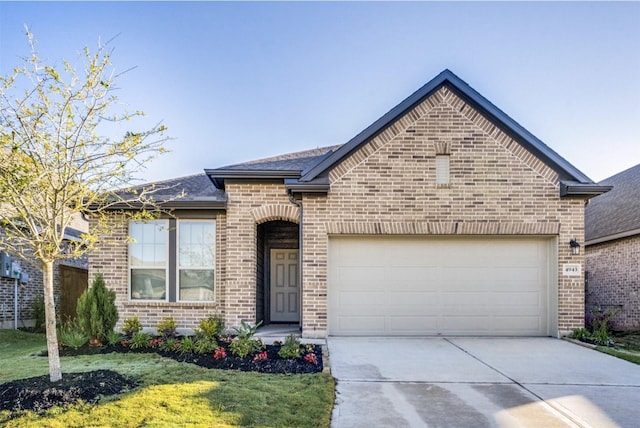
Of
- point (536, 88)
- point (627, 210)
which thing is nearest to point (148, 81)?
point (536, 88)

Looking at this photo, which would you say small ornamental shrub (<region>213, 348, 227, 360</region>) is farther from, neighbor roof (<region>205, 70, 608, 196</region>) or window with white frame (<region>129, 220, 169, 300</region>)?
window with white frame (<region>129, 220, 169, 300</region>)

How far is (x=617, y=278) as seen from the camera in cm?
1372

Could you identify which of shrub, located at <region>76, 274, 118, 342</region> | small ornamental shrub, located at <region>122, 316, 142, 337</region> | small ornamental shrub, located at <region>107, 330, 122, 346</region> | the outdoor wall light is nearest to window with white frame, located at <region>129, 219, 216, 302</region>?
small ornamental shrub, located at <region>122, 316, 142, 337</region>

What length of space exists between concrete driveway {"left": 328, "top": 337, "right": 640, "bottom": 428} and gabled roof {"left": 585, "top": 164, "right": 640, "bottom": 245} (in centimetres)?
548

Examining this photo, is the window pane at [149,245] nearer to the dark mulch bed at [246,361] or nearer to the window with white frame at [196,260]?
the window with white frame at [196,260]

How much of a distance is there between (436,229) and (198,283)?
545 centimetres

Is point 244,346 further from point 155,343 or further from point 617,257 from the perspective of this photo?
point 617,257

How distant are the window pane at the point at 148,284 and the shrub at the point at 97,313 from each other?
Result: 50.3 inches

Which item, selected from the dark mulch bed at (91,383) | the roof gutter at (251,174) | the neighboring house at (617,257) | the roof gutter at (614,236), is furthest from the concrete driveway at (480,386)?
the roof gutter at (614,236)

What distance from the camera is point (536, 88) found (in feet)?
43.0

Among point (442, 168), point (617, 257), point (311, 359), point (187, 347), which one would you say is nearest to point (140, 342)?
point (187, 347)

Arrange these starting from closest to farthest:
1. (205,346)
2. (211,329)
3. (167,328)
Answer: (205,346) < (211,329) < (167,328)

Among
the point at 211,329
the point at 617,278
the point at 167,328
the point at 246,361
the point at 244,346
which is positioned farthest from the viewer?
the point at 617,278

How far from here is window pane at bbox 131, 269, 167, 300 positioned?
1138 cm
